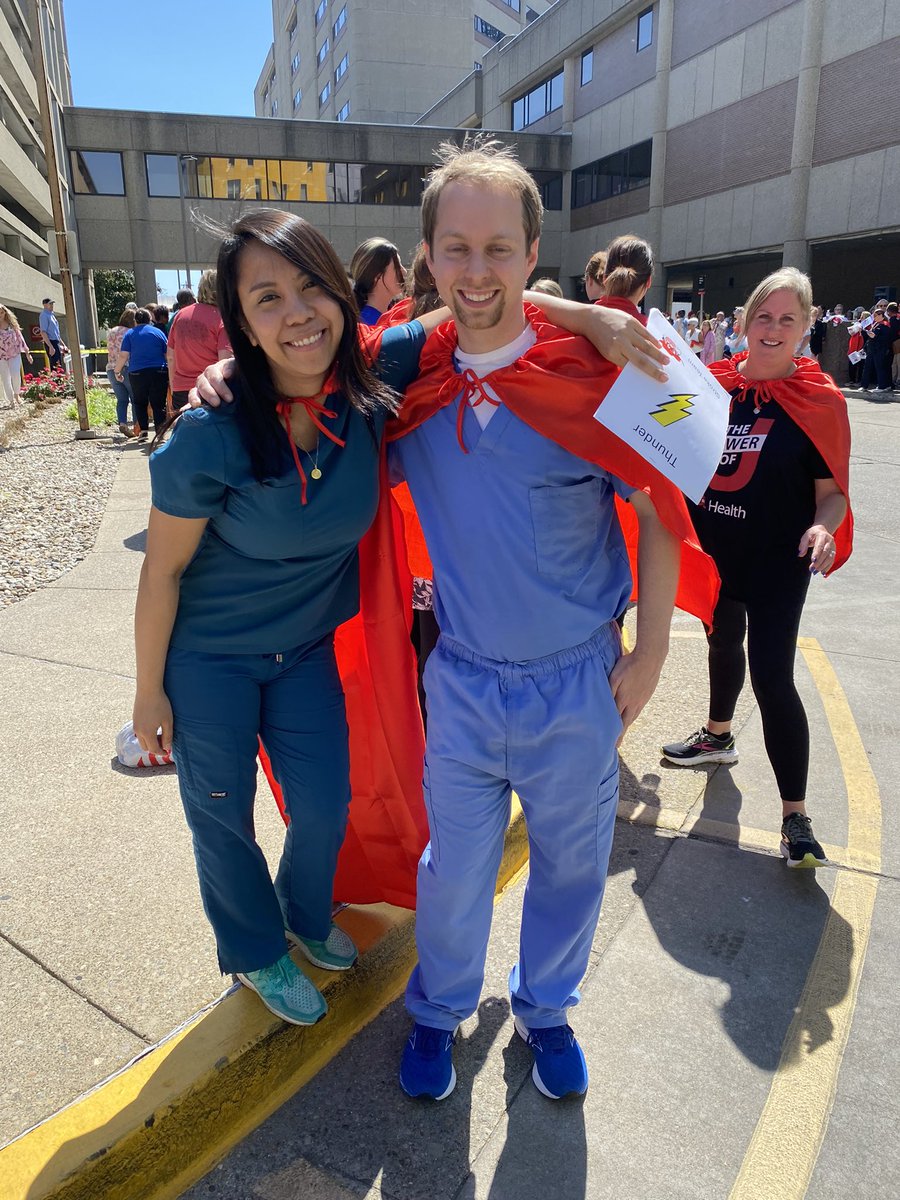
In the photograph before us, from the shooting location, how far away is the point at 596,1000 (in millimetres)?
2486

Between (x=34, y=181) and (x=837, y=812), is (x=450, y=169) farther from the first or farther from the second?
(x=34, y=181)

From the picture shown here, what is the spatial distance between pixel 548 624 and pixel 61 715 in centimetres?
290

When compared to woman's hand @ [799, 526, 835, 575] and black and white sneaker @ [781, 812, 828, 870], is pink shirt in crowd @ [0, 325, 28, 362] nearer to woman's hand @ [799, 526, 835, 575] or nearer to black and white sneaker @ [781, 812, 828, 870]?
woman's hand @ [799, 526, 835, 575]

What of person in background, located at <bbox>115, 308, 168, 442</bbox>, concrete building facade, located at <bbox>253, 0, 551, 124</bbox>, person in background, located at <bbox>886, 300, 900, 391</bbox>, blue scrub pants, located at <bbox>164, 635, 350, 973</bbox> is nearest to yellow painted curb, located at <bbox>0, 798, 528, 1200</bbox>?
blue scrub pants, located at <bbox>164, 635, 350, 973</bbox>

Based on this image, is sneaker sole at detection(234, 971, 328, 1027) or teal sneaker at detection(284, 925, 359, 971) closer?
sneaker sole at detection(234, 971, 328, 1027)

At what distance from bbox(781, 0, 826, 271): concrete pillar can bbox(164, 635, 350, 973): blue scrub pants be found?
30.1 meters

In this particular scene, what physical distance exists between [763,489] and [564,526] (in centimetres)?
151

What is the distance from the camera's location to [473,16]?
201ft

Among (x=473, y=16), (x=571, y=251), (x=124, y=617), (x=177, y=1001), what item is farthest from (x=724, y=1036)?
(x=473, y=16)

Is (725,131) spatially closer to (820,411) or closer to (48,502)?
(48,502)

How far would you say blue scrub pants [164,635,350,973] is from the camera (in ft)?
6.81

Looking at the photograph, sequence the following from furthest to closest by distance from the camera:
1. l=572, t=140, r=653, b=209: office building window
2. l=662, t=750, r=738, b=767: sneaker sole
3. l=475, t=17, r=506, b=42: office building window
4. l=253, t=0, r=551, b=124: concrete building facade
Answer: l=475, t=17, r=506, b=42: office building window
l=253, t=0, r=551, b=124: concrete building facade
l=572, t=140, r=653, b=209: office building window
l=662, t=750, r=738, b=767: sneaker sole

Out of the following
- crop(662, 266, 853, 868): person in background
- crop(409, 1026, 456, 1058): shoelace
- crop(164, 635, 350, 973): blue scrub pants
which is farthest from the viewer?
crop(662, 266, 853, 868): person in background

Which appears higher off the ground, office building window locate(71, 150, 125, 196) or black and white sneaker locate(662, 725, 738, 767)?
office building window locate(71, 150, 125, 196)
